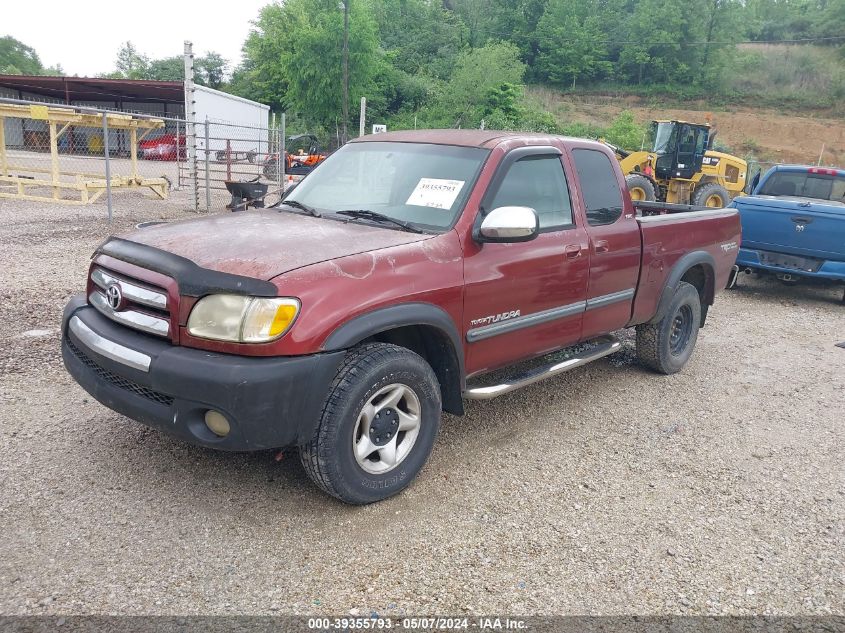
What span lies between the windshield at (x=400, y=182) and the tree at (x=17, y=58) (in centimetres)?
9522

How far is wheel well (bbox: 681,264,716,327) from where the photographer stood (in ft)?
19.2

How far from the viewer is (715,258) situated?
19.2 feet

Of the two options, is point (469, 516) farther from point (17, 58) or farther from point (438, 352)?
point (17, 58)

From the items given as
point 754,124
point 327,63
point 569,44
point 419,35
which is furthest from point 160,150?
point 569,44

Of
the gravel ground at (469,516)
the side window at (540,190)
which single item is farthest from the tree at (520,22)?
the gravel ground at (469,516)

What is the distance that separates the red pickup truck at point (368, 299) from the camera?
2844mm

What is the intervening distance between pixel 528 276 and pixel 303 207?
4.96ft

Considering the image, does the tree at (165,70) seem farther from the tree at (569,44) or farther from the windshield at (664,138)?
the windshield at (664,138)

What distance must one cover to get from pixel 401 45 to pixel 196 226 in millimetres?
71944

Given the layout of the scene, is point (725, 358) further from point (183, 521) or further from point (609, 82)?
point (609, 82)

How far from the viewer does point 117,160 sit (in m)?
26.9

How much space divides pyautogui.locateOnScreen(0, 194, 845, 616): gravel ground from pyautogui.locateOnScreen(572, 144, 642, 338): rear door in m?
0.73

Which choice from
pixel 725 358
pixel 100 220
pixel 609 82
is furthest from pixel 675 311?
pixel 609 82

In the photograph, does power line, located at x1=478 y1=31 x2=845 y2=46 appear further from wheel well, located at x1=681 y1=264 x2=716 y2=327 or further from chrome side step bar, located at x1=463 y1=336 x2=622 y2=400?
chrome side step bar, located at x1=463 y1=336 x2=622 y2=400
